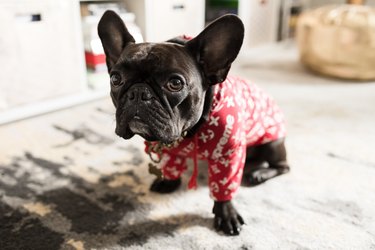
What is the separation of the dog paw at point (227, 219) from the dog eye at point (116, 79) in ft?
1.19

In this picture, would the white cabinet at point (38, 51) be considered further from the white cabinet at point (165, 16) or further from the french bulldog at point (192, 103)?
the french bulldog at point (192, 103)

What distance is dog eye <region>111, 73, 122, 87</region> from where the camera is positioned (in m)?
0.67

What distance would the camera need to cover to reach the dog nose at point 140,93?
2.07 feet

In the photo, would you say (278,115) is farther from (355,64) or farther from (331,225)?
(355,64)

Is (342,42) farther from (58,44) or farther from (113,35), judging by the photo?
(113,35)

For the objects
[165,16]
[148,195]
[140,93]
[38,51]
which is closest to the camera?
[140,93]

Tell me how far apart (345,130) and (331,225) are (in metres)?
0.61

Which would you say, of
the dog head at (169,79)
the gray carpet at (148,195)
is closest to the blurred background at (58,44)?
the gray carpet at (148,195)

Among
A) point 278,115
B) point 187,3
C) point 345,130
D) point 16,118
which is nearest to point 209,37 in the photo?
point 278,115

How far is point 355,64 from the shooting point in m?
1.96

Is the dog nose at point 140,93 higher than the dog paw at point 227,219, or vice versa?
the dog nose at point 140,93

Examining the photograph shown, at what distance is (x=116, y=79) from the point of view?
0.67 meters

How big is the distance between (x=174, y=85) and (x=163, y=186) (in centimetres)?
41

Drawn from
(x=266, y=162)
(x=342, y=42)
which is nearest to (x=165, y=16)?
(x=342, y=42)
